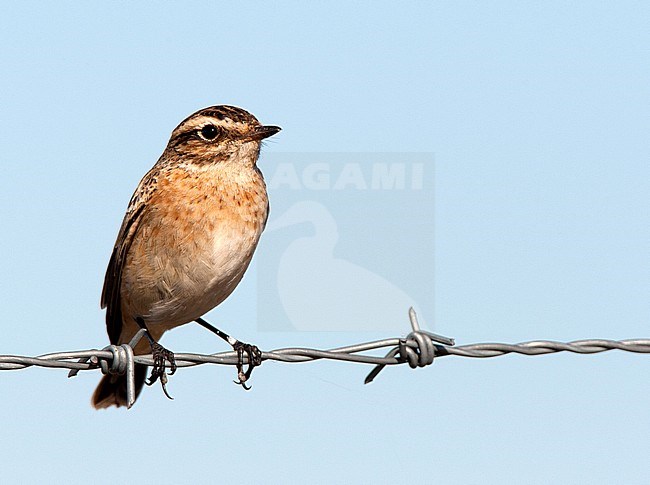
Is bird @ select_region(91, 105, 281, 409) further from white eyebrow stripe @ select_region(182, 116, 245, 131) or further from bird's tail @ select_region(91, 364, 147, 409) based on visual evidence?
bird's tail @ select_region(91, 364, 147, 409)

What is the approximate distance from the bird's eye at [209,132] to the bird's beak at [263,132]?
12.8 inches

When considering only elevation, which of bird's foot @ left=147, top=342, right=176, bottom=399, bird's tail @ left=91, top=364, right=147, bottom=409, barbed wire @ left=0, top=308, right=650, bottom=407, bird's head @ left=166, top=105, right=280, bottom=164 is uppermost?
bird's head @ left=166, top=105, right=280, bottom=164

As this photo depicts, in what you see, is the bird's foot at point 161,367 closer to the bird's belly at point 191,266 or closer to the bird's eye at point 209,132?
the bird's belly at point 191,266

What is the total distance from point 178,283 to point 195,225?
47 cm

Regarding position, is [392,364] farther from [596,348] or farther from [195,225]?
[195,225]

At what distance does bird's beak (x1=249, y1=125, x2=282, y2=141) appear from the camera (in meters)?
7.83

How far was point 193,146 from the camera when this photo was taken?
804 centimetres

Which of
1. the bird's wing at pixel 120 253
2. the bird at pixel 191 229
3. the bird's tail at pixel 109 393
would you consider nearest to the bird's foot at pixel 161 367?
the bird at pixel 191 229

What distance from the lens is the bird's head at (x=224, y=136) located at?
791 centimetres

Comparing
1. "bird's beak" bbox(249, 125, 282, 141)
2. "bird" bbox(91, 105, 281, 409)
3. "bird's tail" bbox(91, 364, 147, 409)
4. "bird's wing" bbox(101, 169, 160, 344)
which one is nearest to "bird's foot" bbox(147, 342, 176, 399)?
"bird" bbox(91, 105, 281, 409)

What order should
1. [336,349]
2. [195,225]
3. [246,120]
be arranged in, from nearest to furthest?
[336,349]
[195,225]
[246,120]

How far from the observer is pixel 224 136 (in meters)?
7.98

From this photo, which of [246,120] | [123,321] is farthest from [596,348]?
[123,321]

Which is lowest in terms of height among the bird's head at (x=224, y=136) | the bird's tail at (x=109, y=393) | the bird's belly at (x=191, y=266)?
the bird's tail at (x=109, y=393)
